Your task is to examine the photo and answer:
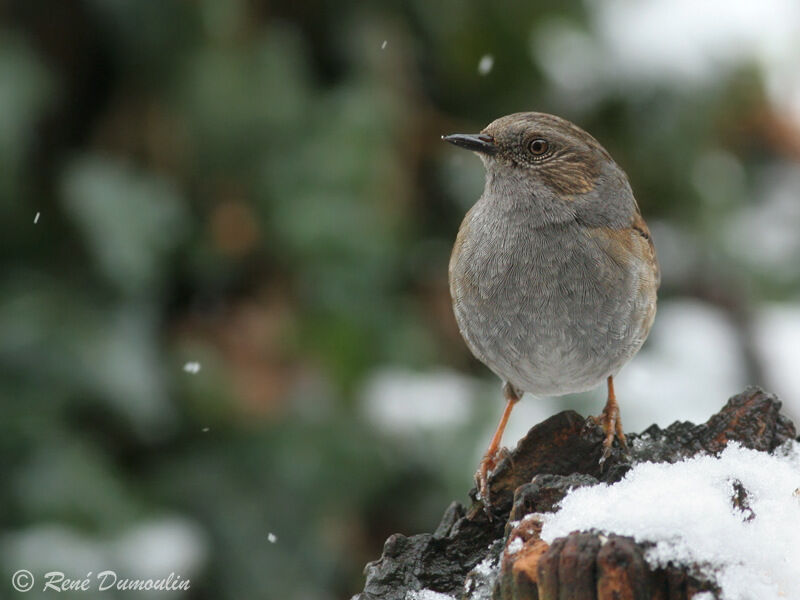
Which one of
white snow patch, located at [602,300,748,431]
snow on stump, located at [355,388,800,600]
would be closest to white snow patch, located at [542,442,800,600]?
snow on stump, located at [355,388,800,600]

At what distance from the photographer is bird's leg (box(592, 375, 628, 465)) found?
8.23 ft

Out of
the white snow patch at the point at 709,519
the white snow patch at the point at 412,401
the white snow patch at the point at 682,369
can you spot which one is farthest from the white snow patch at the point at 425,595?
the white snow patch at the point at 682,369

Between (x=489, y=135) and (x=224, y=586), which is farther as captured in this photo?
(x=224, y=586)

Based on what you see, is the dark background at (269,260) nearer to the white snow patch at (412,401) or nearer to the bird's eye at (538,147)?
the white snow patch at (412,401)

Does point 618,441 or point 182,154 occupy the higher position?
point 182,154

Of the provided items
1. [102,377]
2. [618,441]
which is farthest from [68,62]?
[618,441]

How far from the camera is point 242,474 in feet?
15.2

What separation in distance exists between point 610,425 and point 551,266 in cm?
48

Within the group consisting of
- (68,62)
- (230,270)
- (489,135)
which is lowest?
(489,135)

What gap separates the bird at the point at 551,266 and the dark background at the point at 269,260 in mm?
1540

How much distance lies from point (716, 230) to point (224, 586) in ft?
10.3

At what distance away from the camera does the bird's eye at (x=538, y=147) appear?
3109mm

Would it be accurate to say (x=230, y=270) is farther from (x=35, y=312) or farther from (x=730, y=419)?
(x=730, y=419)

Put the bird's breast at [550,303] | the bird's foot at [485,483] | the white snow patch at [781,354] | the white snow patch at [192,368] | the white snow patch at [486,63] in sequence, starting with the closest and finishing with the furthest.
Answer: the bird's foot at [485,483] < the bird's breast at [550,303] < the white snow patch at [192,368] < the white snow patch at [486,63] < the white snow patch at [781,354]
